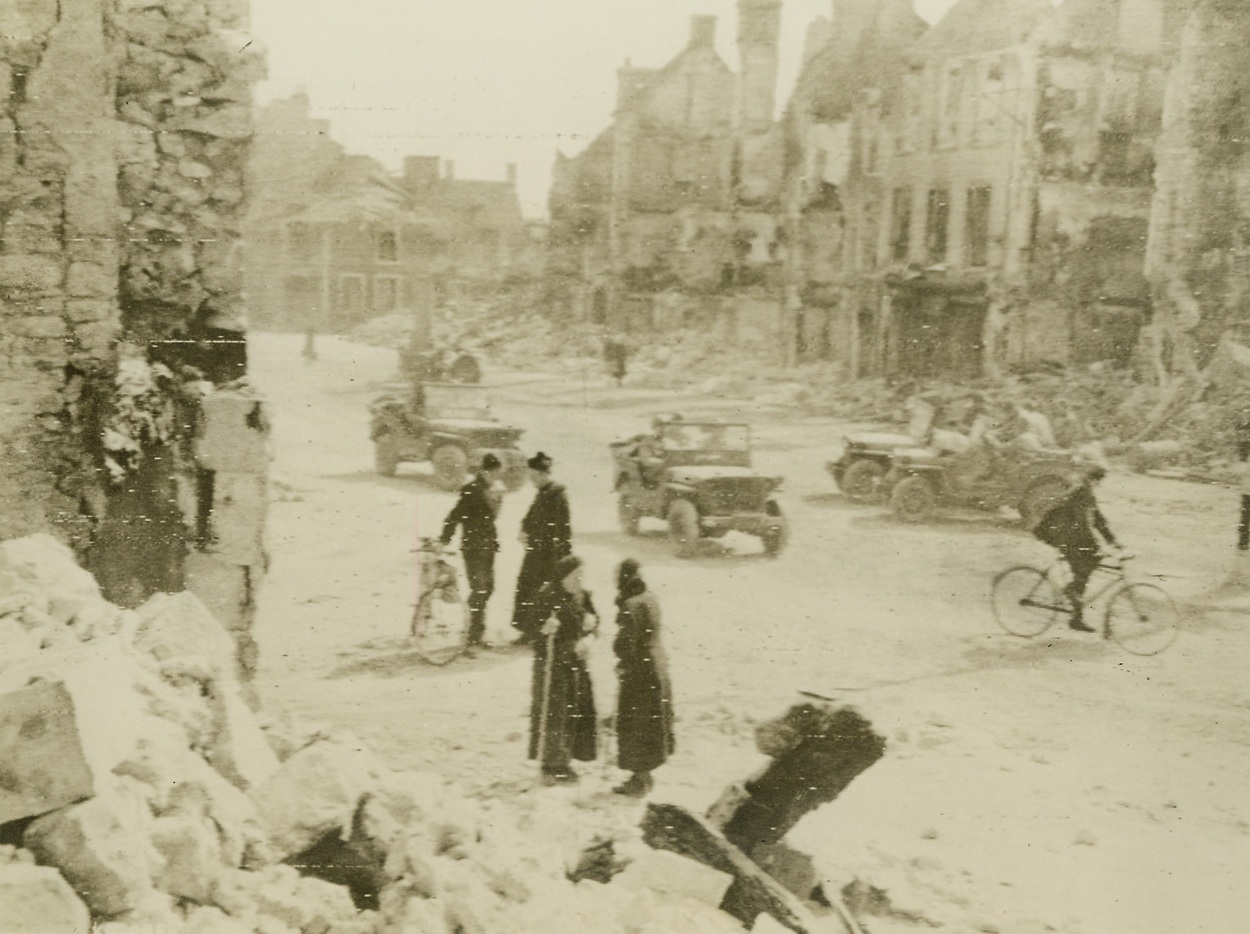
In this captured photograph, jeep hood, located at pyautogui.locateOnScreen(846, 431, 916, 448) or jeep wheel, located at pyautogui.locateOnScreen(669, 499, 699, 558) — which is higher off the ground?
jeep hood, located at pyautogui.locateOnScreen(846, 431, 916, 448)

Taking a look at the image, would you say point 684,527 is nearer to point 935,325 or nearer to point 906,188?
point 935,325

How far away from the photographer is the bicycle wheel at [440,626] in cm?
457

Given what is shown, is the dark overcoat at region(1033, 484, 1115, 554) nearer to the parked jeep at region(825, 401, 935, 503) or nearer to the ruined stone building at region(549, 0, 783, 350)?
the parked jeep at region(825, 401, 935, 503)

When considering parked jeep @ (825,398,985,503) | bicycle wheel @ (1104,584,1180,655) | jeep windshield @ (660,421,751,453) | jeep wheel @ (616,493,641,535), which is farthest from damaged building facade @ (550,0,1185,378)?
bicycle wheel @ (1104,584,1180,655)

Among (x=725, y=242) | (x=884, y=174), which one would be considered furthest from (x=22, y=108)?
(x=884, y=174)

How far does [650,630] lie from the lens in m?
4.48

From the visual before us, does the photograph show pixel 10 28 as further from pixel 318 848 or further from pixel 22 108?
pixel 318 848

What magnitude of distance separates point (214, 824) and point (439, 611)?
124 cm

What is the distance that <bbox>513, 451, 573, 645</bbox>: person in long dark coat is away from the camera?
4.53 m

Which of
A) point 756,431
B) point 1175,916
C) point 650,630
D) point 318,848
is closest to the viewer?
point 318,848

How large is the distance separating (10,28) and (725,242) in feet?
9.78

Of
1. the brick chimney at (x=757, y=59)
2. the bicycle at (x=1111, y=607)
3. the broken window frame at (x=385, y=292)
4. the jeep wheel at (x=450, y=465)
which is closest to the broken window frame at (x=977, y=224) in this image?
the brick chimney at (x=757, y=59)

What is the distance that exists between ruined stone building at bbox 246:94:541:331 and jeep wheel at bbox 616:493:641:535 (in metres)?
1.07

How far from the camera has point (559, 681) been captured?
4535 millimetres
